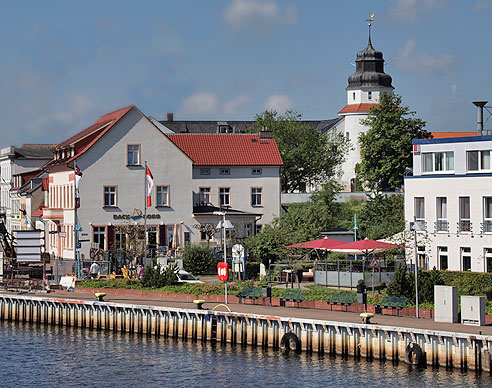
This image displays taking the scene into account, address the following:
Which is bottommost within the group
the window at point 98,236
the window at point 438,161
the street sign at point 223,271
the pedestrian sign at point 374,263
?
the street sign at point 223,271

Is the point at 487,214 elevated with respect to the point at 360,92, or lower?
lower

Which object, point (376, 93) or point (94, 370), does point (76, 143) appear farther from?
point (376, 93)

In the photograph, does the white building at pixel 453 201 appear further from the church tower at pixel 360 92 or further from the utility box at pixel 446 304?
the church tower at pixel 360 92

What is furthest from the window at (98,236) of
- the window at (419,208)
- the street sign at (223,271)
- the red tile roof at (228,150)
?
the street sign at (223,271)

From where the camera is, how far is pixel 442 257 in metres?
59.5

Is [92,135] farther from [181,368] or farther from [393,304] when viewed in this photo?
[181,368]


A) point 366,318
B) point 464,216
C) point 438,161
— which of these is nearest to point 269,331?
point 366,318

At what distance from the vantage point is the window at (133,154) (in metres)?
81.1

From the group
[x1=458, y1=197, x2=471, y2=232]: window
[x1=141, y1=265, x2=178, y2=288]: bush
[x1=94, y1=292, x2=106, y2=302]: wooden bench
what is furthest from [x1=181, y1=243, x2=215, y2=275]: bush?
[x1=458, y1=197, x2=471, y2=232]: window

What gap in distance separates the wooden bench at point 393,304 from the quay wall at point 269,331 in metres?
4.03

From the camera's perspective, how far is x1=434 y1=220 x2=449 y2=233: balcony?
5906 centimetres

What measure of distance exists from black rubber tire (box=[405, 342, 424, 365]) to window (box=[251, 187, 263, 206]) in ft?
163

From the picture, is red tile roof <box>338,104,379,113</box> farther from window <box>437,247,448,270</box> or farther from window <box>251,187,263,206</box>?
window <box>437,247,448,270</box>

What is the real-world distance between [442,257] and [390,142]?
143 feet
